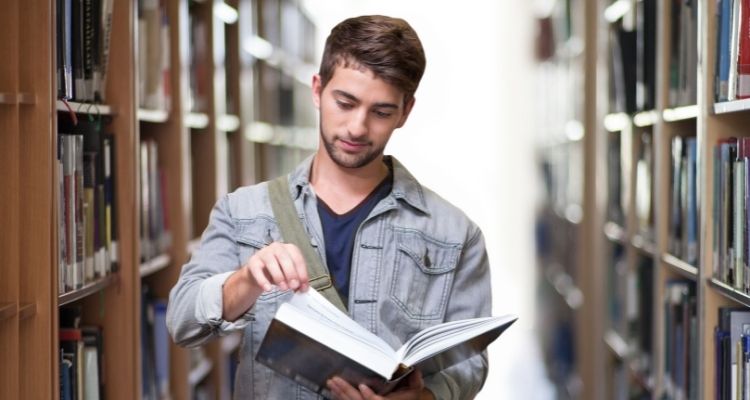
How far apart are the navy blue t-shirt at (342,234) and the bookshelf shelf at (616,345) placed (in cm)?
232

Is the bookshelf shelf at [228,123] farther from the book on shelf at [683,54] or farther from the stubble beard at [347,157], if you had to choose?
the stubble beard at [347,157]

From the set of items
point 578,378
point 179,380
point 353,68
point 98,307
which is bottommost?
point 578,378

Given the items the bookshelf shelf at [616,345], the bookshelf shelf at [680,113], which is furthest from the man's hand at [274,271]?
the bookshelf shelf at [616,345]

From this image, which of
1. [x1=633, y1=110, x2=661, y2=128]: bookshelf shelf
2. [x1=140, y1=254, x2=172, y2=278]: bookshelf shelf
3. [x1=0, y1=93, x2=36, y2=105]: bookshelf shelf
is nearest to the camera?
[x1=0, y1=93, x2=36, y2=105]: bookshelf shelf

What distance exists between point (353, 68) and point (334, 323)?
1.51 ft

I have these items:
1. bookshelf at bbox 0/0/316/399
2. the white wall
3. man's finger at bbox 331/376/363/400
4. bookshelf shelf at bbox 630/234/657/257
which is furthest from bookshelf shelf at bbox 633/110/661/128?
the white wall

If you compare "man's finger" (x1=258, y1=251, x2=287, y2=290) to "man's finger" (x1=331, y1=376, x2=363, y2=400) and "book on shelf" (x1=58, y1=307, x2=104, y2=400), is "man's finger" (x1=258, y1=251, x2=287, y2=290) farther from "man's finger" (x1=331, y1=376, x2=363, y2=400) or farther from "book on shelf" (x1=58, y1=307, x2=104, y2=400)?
"book on shelf" (x1=58, y1=307, x2=104, y2=400)

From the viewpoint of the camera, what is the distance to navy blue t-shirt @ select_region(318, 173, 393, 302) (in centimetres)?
192

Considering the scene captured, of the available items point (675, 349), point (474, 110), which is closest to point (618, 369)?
point (675, 349)

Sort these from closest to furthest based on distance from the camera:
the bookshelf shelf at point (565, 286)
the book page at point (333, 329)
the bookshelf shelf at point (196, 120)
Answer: the book page at point (333, 329)
the bookshelf shelf at point (196, 120)
the bookshelf shelf at point (565, 286)

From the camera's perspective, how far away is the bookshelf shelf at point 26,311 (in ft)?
6.96

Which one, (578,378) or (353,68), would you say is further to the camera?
(578,378)

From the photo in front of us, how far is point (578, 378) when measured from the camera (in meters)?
5.31

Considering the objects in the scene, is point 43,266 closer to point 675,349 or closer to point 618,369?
point 675,349
